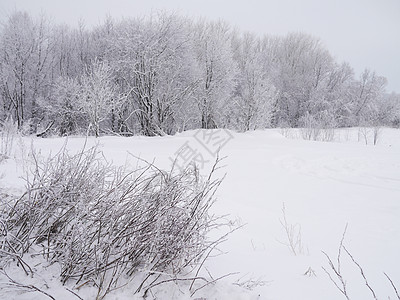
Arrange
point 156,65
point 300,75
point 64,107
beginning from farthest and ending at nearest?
1. point 300,75
2. point 64,107
3. point 156,65

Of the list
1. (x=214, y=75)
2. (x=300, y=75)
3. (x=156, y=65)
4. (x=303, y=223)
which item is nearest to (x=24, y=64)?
(x=156, y=65)

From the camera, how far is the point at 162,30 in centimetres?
1534

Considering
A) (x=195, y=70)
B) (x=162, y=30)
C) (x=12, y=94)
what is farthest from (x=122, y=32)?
(x=12, y=94)

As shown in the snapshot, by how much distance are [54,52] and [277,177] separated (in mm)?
21760

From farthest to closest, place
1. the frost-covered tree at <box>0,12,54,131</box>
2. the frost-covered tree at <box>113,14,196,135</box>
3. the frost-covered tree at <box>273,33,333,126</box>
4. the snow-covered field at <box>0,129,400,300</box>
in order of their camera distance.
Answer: the frost-covered tree at <box>273,33,333,126</box>, the frost-covered tree at <box>0,12,54,131</box>, the frost-covered tree at <box>113,14,196,135</box>, the snow-covered field at <box>0,129,400,300</box>

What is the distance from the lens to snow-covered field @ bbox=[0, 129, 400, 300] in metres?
1.58

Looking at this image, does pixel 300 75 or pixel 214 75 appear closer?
pixel 214 75

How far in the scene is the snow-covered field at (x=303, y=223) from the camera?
1577 millimetres

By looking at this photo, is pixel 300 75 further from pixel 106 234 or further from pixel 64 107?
pixel 106 234

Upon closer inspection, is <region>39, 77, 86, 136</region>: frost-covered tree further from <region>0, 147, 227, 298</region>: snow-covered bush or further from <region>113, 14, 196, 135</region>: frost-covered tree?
<region>0, 147, 227, 298</region>: snow-covered bush

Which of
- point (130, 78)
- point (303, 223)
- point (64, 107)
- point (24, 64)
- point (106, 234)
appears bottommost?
point (303, 223)

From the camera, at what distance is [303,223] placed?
2.86 metres

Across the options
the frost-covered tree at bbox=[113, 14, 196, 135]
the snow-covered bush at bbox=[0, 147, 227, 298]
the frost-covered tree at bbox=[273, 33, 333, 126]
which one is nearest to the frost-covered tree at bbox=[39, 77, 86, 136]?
the frost-covered tree at bbox=[113, 14, 196, 135]

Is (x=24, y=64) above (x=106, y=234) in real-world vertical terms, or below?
above
